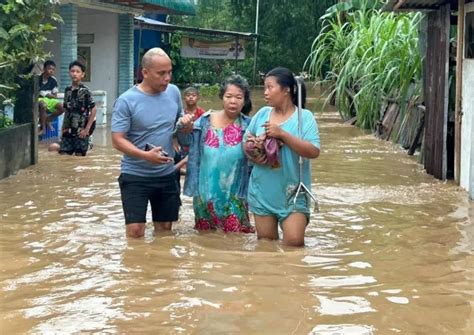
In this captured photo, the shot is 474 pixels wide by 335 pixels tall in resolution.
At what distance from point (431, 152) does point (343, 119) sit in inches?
354

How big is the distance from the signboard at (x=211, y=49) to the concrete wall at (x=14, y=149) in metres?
23.4

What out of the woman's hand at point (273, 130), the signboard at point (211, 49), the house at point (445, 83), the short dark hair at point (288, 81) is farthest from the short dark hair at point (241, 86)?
the signboard at point (211, 49)

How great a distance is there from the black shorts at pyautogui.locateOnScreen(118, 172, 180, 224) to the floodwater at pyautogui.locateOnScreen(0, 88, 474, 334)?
25 cm

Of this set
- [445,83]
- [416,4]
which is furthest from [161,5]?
[445,83]

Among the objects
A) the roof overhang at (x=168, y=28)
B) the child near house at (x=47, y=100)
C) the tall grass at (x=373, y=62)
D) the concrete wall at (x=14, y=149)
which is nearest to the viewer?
the concrete wall at (x=14, y=149)

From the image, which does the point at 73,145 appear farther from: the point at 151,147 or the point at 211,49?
the point at 211,49

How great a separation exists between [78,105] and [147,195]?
5300 mm

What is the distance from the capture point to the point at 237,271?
5.83 meters

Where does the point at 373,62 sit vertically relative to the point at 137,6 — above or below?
below

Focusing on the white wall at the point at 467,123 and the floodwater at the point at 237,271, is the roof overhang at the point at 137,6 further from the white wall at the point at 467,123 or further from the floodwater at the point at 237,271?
the white wall at the point at 467,123

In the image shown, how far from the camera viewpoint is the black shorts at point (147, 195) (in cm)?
→ 644

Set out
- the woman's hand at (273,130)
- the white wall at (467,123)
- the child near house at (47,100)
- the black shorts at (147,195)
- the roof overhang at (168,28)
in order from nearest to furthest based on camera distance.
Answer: the woman's hand at (273,130)
the black shorts at (147,195)
the white wall at (467,123)
the child near house at (47,100)
the roof overhang at (168,28)

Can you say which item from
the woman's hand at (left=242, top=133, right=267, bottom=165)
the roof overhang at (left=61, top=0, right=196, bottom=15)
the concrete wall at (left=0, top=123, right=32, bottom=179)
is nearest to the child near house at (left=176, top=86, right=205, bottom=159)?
the woman's hand at (left=242, top=133, right=267, bottom=165)

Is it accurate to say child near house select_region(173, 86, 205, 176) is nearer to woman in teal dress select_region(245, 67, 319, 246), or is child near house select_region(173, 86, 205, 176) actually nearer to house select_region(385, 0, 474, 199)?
woman in teal dress select_region(245, 67, 319, 246)
